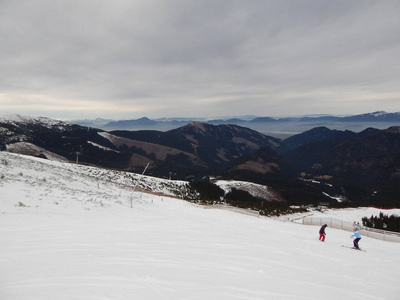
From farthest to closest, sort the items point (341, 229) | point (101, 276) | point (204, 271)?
point (341, 229)
point (204, 271)
point (101, 276)

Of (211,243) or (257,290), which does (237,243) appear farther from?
(257,290)

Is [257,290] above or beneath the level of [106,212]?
above

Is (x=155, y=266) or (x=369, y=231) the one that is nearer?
(x=155, y=266)

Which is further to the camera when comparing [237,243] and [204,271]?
[237,243]

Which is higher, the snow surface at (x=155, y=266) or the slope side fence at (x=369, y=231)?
the snow surface at (x=155, y=266)

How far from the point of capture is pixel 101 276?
5.30 m

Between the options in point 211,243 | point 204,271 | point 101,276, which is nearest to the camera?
point 101,276

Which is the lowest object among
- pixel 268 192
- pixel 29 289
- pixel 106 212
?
pixel 268 192

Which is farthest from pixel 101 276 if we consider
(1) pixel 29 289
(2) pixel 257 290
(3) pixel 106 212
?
(3) pixel 106 212

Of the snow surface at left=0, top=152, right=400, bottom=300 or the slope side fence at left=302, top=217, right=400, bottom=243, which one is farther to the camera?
the slope side fence at left=302, top=217, right=400, bottom=243

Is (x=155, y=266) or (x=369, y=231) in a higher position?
(x=155, y=266)

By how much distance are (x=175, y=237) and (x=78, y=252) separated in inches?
161

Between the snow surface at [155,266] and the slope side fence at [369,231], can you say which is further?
the slope side fence at [369,231]

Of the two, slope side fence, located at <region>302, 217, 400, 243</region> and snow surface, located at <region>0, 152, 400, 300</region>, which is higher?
snow surface, located at <region>0, 152, 400, 300</region>
